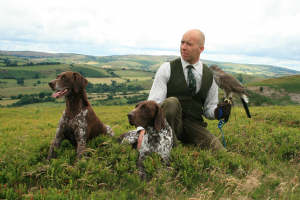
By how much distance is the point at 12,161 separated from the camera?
13.2 ft

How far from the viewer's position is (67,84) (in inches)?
163

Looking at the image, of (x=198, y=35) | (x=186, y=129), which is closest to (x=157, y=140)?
(x=186, y=129)

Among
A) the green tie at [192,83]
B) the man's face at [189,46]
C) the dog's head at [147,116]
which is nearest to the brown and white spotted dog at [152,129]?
the dog's head at [147,116]

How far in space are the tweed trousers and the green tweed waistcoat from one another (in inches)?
11.2

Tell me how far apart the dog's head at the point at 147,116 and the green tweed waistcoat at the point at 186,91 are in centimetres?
150

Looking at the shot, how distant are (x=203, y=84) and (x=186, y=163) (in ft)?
7.67

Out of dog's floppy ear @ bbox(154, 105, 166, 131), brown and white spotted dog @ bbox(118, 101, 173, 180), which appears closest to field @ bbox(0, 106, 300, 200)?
brown and white spotted dog @ bbox(118, 101, 173, 180)

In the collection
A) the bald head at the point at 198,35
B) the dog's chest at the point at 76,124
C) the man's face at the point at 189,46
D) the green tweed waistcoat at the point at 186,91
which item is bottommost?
the dog's chest at the point at 76,124

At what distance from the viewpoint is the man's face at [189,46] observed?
5.19 meters

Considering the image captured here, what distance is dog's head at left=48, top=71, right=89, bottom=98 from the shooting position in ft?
13.2

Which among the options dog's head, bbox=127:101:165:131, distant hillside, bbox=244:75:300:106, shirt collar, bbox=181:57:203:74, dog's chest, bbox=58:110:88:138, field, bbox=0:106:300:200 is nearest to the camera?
field, bbox=0:106:300:200

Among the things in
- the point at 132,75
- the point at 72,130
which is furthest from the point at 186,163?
the point at 132,75

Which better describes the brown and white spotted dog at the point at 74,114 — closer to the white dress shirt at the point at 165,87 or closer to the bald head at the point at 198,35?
the white dress shirt at the point at 165,87

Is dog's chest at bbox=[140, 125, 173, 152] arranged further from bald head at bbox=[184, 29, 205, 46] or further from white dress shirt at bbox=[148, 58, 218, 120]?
bald head at bbox=[184, 29, 205, 46]
